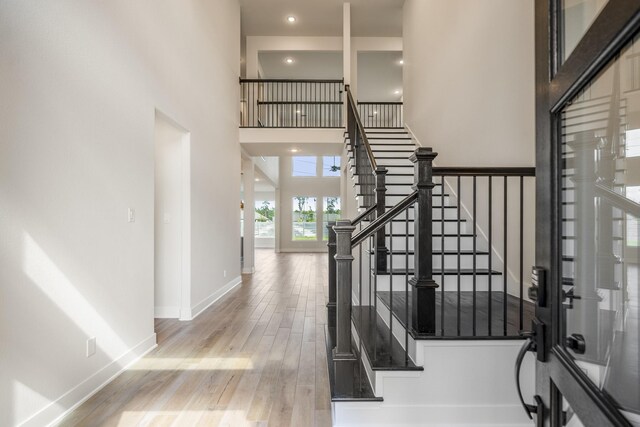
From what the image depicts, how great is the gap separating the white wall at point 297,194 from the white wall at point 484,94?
8190 mm

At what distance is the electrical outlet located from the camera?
2252 millimetres

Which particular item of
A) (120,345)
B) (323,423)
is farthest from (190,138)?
(323,423)

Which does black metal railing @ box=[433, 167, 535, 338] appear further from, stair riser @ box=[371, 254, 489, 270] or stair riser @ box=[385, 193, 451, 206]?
stair riser @ box=[385, 193, 451, 206]

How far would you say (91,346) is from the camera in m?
2.28

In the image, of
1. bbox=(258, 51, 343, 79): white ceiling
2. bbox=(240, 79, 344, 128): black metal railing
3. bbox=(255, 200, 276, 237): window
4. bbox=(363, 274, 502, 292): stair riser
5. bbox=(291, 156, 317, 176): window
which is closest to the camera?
bbox=(363, 274, 502, 292): stair riser

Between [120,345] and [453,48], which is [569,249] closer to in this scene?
[120,345]

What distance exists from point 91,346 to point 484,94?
3.90 metres

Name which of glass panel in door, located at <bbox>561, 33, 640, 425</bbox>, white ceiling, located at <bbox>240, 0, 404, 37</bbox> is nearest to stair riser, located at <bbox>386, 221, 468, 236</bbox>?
glass panel in door, located at <bbox>561, 33, 640, 425</bbox>

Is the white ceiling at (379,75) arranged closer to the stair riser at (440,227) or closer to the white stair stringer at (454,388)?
the stair riser at (440,227)

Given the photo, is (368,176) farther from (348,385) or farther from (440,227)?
(348,385)

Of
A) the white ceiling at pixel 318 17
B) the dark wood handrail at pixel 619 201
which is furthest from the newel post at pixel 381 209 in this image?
the white ceiling at pixel 318 17

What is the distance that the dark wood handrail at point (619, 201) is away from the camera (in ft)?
2.14

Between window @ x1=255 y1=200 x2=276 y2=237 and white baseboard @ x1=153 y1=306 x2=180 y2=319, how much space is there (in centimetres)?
1090

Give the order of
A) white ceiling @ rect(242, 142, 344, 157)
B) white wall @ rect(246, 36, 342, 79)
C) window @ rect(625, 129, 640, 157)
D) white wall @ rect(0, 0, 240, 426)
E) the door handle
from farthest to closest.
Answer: white wall @ rect(246, 36, 342, 79), white ceiling @ rect(242, 142, 344, 157), white wall @ rect(0, 0, 240, 426), the door handle, window @ rect(625, 129, 640, 157)
